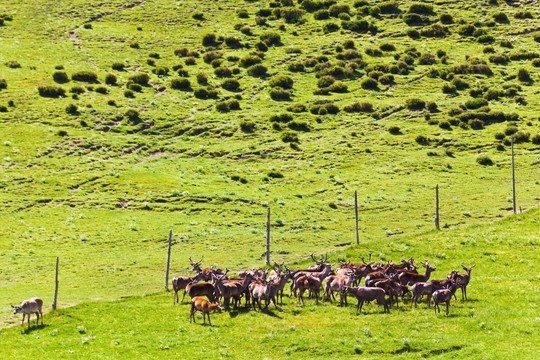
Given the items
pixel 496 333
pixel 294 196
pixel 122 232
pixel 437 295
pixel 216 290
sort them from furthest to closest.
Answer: pixel 294 196 → pixel 122 232 → pixel 216 290 → pixel 437 295 → pixel 496 333

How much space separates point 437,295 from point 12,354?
1732 cm

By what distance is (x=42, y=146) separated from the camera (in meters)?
71.4

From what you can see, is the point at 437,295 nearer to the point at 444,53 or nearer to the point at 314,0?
the point at 444,53

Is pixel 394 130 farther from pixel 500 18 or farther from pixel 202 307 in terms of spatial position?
pixel 202 307

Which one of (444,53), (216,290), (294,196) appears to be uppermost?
(444,53)

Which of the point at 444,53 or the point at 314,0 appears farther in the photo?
the point at 314,0

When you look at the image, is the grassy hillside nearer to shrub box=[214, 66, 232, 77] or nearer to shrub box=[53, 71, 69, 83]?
shrub box=[53, 71, 69, 83]

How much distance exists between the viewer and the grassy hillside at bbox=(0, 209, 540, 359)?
71.6 feet

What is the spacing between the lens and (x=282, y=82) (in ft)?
306

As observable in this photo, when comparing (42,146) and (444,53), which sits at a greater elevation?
(444,53)

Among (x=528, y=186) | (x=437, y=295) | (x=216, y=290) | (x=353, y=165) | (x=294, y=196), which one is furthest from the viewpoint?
(x=353, y=165)

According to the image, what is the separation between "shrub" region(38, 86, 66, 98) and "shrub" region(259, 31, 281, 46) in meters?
39.9

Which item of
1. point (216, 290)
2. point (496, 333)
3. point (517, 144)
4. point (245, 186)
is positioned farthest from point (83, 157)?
point (496, 333)

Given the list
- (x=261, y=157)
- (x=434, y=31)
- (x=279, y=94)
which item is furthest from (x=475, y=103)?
(x=434, y=31)
